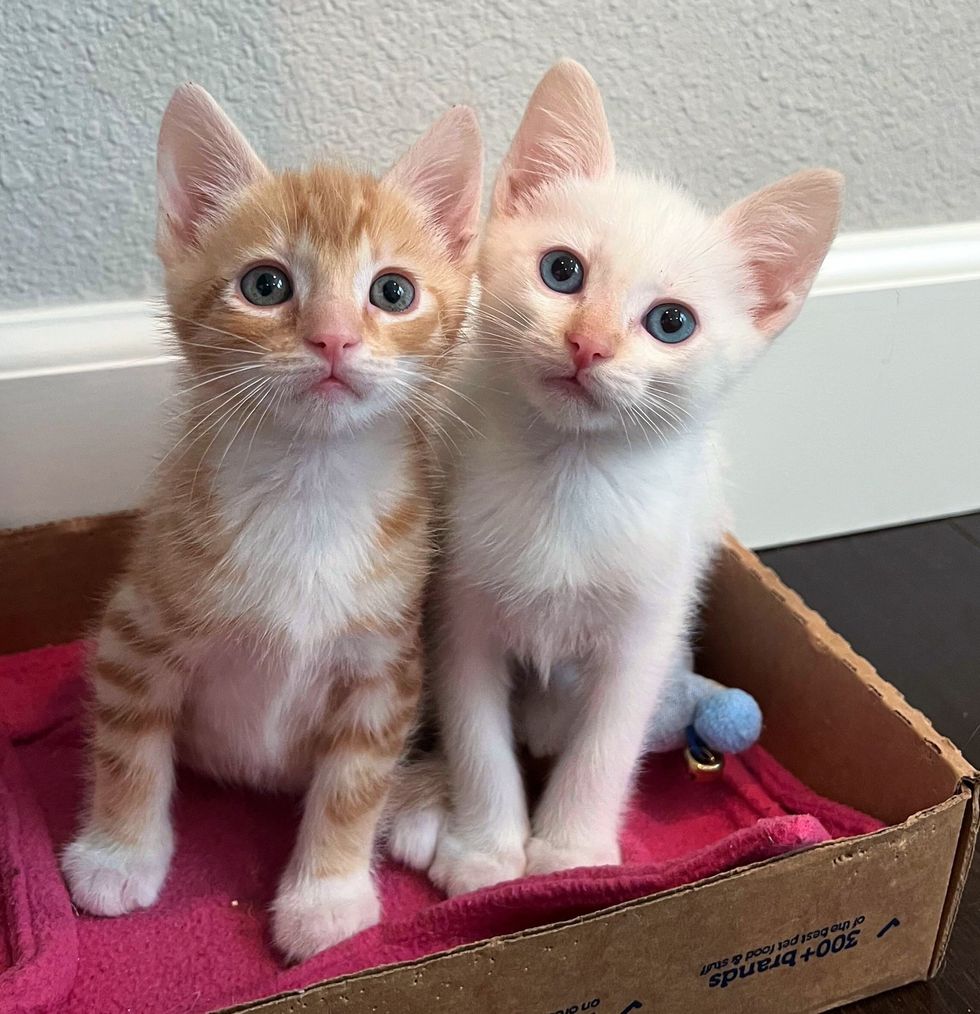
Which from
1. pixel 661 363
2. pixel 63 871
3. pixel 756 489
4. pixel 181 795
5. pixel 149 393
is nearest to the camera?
pixel 661 363

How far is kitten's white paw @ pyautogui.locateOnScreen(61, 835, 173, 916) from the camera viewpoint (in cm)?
82

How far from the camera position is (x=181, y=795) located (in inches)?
38.3

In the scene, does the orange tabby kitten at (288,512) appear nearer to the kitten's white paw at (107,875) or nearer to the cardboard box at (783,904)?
the kitten's white paw at (107,875)

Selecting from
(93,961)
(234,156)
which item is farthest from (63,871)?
(234,156)

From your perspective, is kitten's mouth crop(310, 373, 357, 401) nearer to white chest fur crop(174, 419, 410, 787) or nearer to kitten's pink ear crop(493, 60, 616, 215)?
white chest fur crop(174, 419, 410, 787)

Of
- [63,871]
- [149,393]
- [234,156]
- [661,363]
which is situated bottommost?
[63,871]

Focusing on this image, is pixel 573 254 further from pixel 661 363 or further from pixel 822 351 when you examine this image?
pixel 822 351

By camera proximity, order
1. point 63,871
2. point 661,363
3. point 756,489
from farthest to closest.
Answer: point 756,489 < point 63,871 < point 661,363

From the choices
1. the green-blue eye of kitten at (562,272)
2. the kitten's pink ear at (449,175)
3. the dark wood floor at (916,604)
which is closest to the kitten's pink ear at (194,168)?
the kitten's pink ear at (449,175)

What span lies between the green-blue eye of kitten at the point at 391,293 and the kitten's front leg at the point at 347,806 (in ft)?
Result: 0.91

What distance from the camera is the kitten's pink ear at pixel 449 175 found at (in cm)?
77

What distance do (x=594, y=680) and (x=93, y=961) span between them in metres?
0.45

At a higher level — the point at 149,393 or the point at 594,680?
the point at 149,393

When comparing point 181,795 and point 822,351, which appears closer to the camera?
point 181,795
